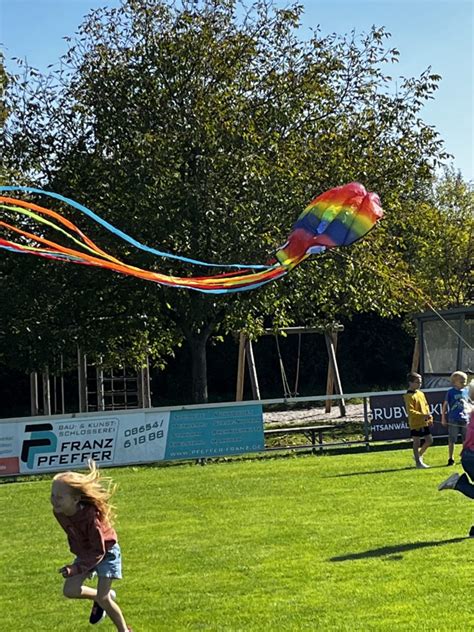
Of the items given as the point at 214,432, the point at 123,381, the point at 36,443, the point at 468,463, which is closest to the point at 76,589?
the point at 468,463

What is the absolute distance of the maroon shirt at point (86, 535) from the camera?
312 inches

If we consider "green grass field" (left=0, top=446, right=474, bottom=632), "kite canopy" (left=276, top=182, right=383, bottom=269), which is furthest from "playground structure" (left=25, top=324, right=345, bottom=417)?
"kite canopy" (left=276, top=182, right=383, bottom=269)

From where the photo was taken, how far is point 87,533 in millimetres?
7965

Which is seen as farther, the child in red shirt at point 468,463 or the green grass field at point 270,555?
the child in red shirt at point 468,463

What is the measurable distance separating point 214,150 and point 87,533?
1838cm

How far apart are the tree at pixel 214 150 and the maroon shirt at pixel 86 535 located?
662 inches

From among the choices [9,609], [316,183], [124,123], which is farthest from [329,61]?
[9,609]

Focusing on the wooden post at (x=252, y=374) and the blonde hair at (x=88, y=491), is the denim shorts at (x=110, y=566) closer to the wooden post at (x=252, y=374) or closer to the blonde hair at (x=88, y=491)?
the blonde hair at (x=88, y=491)

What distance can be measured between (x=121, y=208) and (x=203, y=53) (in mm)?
4327

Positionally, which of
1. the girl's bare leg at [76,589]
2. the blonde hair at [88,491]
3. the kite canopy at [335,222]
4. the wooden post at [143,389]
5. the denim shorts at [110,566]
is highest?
the kite canopy at [335,222]

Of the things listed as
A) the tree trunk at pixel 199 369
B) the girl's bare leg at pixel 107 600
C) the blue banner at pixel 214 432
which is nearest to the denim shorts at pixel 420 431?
the blue banner at pixel 214 432

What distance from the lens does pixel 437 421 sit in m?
23.7

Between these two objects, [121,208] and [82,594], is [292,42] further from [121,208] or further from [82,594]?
[82,594]

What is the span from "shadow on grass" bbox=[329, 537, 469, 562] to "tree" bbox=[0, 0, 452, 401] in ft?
45.8
